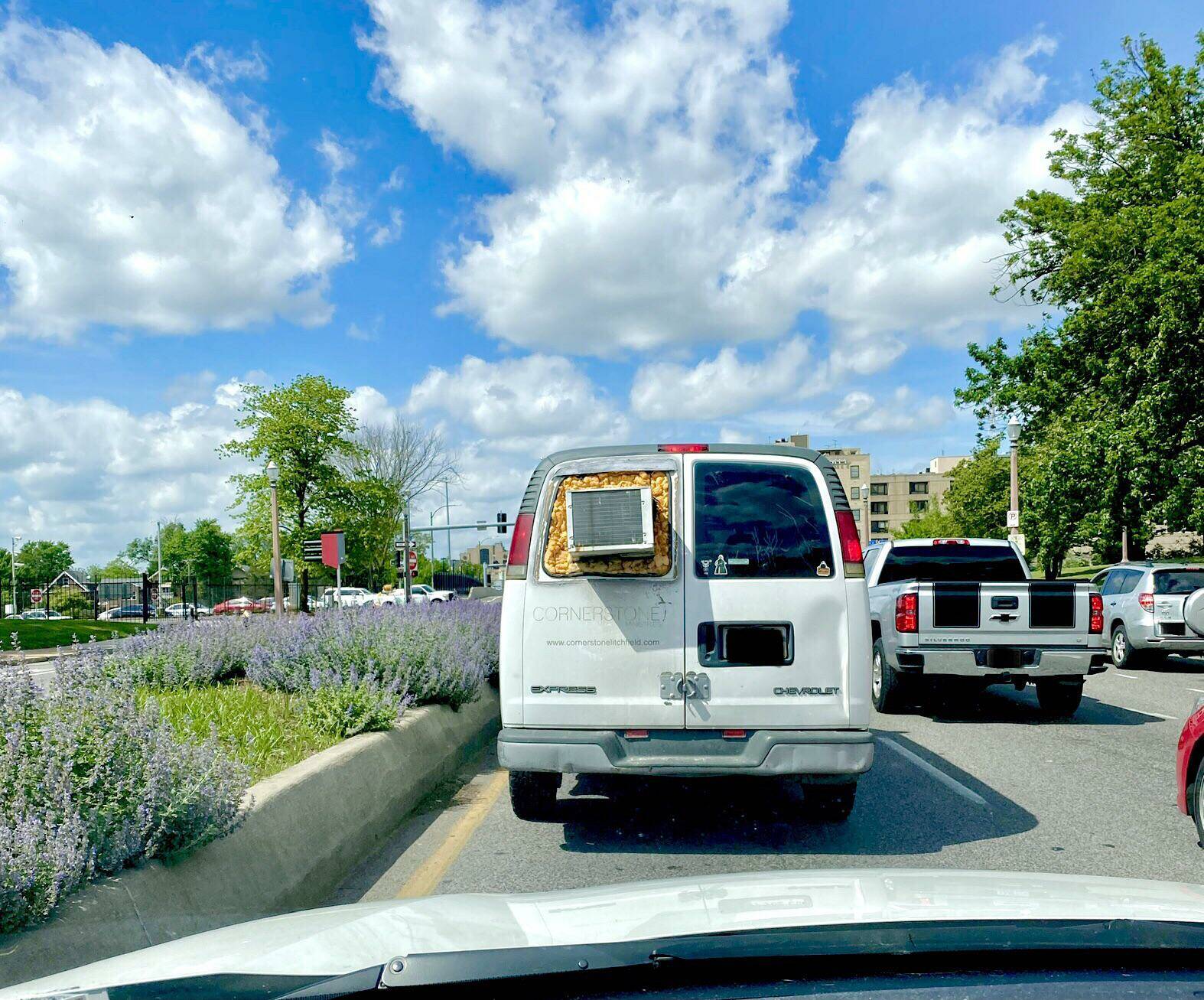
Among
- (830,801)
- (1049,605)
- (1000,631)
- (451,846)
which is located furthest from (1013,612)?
(451,846)

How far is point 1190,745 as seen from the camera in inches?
242

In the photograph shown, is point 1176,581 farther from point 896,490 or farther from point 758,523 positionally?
point 896,490

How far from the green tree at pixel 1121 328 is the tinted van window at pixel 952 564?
13.4m

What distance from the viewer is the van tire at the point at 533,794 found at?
269 inches

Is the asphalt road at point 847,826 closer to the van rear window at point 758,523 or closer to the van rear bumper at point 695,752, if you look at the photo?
the van rear bumper at point 695,752

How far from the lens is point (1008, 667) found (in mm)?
11234

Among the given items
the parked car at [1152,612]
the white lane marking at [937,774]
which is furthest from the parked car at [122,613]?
the white lane marking at [937,774]

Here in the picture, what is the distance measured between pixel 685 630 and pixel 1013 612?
627 centimetres

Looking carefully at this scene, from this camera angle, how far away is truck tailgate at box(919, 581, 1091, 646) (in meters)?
11.2

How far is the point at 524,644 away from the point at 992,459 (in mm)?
82039

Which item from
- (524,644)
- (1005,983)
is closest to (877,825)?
(524,644)

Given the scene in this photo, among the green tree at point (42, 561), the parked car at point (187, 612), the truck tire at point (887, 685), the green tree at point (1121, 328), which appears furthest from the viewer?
the green tree at point (42, 561)

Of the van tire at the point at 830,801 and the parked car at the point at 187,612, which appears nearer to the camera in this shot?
the van tire at the point at 830,801

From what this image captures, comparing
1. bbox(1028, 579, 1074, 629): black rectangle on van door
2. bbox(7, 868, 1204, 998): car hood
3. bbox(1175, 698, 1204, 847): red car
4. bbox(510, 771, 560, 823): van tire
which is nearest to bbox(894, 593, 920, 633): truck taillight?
bbox(1028, 579, 1074, 629): black rectangle on van door
